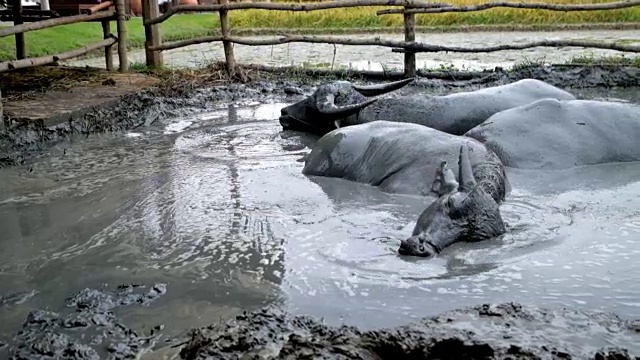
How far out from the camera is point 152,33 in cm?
980

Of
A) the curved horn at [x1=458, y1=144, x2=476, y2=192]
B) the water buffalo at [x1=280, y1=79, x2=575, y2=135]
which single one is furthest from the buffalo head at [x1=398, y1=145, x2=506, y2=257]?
the water buffalo at [x1=280, y1=79, x2=575, y2=135]

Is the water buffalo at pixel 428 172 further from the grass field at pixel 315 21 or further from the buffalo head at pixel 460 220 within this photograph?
the grass field at pixel 315 21

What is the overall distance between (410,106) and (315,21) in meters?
14.5

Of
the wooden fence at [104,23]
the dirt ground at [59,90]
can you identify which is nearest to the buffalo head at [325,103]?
the dirt ground at [59,90]

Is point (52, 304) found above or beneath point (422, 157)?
beneath

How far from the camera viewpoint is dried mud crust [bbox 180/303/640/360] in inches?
83.3

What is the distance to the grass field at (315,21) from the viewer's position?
1486 cm

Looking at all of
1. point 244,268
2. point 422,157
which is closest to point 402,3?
point 422,157

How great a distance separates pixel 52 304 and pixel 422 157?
224cm

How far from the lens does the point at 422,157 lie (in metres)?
4.32

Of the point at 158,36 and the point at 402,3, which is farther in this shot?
the point at 158,36

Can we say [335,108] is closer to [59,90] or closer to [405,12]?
[59,90]

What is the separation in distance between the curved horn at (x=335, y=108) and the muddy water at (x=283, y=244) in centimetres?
88

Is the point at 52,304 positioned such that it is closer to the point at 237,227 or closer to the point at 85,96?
the point at 237,227
